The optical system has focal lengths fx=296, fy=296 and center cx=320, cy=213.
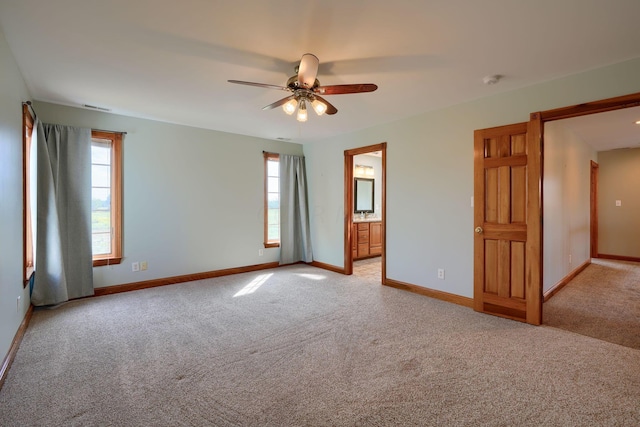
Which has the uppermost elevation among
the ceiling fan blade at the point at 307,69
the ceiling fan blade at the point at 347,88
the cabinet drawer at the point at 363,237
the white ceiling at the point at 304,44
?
the white ceiling at the point at 304,44

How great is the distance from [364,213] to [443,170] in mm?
3598

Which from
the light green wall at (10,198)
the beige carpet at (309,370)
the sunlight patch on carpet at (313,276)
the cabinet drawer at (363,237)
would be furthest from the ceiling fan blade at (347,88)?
the cabinet drawer at (363,237)

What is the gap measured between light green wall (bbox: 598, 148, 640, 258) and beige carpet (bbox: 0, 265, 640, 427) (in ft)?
17.6

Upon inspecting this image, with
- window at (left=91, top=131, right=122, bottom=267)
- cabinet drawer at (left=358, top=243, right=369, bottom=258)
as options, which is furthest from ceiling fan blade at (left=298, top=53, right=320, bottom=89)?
cabinet drawer at (left=358, top=243, right=369, bottom=258)

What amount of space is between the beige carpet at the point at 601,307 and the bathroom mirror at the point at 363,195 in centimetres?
400

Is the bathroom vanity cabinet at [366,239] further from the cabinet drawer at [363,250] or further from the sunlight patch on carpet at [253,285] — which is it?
the sunlight patch on carpet at [253,285]

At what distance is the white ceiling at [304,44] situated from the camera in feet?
6.07

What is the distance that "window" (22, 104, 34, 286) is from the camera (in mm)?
2889

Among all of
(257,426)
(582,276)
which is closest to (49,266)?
(257,426)

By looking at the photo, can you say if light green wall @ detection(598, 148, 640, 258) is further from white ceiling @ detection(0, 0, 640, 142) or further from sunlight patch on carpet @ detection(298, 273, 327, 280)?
sunlight patch on carpet @ detection(298, 273, 327, 280)

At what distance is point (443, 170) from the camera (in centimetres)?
372

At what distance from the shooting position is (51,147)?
11.5 ft

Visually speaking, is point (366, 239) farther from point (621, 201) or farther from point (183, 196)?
point (621, 201)

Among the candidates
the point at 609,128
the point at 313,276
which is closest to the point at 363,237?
the point at 313,276
